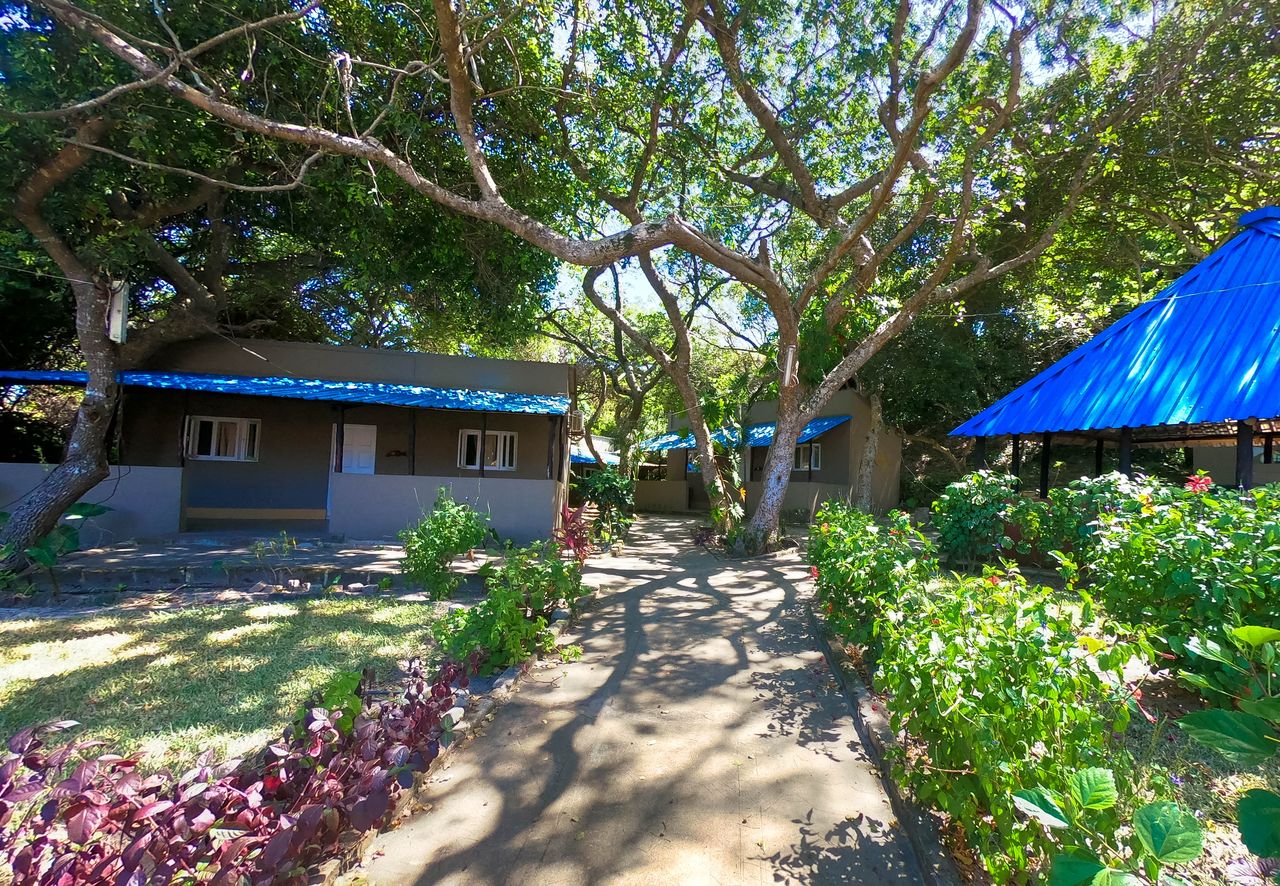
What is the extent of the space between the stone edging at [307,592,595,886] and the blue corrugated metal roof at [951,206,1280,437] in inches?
316

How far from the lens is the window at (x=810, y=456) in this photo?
19.0 m

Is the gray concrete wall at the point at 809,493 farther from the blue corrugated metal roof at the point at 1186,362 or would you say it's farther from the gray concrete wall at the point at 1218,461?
the gray concrete wall at the point at 1218,461

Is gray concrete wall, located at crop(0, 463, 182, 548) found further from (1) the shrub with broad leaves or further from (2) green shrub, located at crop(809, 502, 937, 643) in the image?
(1) the shrub with broad leaves

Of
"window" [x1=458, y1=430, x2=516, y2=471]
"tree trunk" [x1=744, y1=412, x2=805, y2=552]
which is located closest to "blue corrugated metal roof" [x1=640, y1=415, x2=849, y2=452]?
"tree trunk" [x1=744, y1=412, x2=805, y2=552]

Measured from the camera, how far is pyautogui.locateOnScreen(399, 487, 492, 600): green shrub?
714 centimetres

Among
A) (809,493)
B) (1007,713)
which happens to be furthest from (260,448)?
(1007,713)

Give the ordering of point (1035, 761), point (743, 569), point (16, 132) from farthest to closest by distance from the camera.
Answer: point (743, 569)
point (16, 132)
point (1035, 761)

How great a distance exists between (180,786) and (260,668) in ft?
10.5

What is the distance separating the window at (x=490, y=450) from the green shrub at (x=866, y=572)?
32.7ft

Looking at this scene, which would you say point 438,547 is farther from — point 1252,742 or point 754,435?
point 754,435

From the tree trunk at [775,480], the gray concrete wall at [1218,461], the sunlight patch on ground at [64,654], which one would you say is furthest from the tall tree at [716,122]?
the gray concrete wall at [1218,461]

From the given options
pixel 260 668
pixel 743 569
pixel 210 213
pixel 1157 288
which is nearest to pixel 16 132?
pixel 210 213

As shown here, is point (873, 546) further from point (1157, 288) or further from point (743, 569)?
point (1157, 288)

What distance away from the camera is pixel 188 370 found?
12.8 metres
